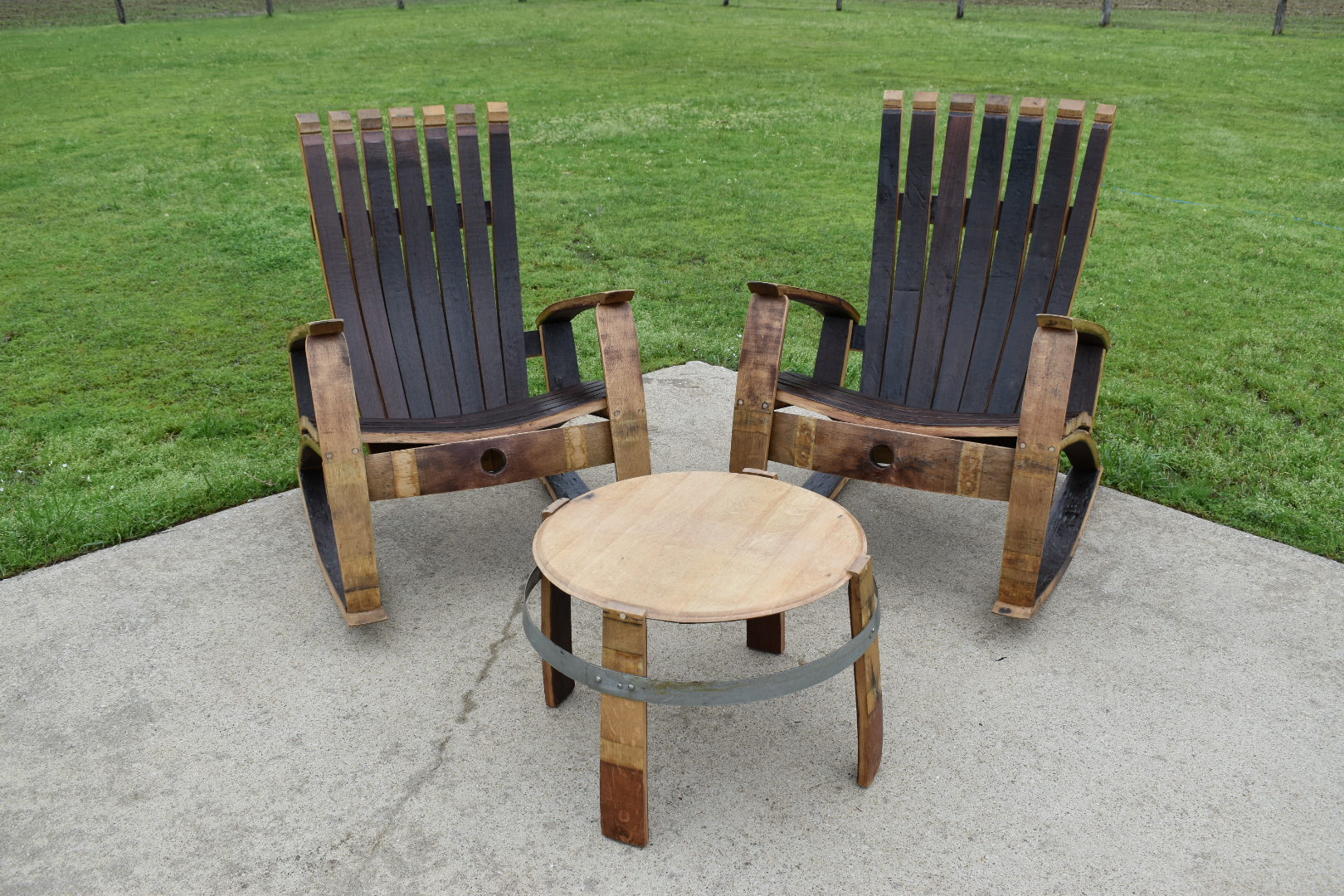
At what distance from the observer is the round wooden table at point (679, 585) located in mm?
2000

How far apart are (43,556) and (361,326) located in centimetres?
111

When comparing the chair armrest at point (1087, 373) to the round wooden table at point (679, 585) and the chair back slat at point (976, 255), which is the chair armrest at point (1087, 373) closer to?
the chair back slat at point (976, 255)

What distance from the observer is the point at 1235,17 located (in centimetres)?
1973

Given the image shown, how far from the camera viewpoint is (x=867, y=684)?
2.20m

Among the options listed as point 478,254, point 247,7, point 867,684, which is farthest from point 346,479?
point 247,7

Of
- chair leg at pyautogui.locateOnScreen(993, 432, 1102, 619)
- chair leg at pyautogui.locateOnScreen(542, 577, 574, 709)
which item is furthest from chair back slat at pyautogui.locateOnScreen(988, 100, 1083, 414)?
chair leg at pyautogui.locateOnScreen(542, 577, 574, 709)

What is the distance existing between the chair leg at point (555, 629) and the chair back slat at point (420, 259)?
1.16 metres

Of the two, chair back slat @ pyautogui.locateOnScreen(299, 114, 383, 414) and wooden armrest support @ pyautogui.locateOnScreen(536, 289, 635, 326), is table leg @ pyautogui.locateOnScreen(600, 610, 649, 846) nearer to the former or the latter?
wooden armrest support @ pyautogui.locateOnScreen(536, 289, 635, 326)

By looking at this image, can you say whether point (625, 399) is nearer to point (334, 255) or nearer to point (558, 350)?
point (558, 350)

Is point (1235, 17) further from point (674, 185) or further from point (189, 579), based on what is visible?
point (189, 579)

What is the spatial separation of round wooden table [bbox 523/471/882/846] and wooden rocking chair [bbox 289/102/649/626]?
516mm

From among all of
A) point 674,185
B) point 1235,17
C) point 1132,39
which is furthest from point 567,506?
point 1235,17

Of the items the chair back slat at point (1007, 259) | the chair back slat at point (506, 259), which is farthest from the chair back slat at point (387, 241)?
the chair back slat at point (1007, 259)

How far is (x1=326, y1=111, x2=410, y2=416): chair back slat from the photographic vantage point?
3.31 meters
